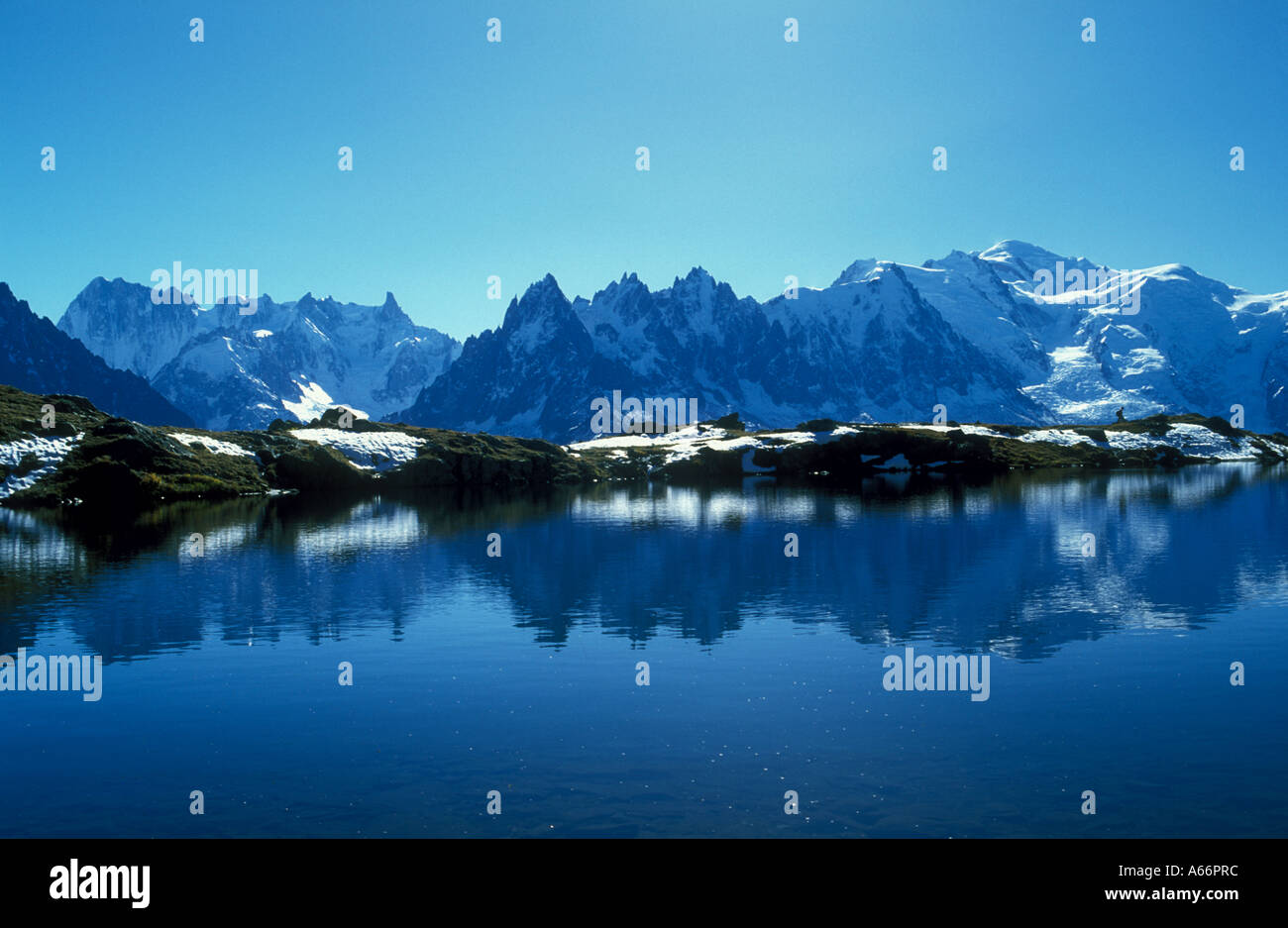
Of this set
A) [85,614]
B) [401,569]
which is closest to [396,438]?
[401,569]

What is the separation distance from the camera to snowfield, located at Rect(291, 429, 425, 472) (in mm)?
183312

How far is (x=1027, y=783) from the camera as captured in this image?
2614 cm

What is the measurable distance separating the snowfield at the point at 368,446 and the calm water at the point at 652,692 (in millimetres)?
104053

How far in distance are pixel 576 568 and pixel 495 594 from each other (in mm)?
12350

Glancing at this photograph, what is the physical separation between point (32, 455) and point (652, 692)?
137m

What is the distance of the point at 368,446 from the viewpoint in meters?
189

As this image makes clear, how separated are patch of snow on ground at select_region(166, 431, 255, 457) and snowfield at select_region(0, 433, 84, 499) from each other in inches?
725

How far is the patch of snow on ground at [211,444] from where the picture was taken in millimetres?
165250
